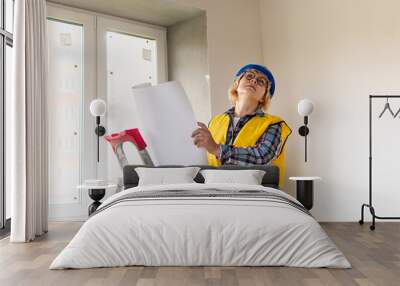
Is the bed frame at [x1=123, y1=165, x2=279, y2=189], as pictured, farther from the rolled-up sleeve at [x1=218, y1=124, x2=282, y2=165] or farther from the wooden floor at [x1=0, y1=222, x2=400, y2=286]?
the wooden floor at [x1=0, y1=222, x2=400, y2=286]

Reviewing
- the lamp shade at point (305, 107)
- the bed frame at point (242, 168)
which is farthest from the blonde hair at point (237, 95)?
the bed frame at point (242, 168)

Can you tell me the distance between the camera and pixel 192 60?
6.20 meters

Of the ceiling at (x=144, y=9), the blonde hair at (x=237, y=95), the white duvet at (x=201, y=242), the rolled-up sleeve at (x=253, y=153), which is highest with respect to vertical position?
the ceiling at (x=144, y=9)

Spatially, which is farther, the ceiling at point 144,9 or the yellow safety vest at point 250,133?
the ceiling at point 144,9

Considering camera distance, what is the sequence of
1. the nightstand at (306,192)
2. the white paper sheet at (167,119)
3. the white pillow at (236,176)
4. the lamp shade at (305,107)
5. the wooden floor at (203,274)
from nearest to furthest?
the wooden floor at (203,274), the white pillow at (236,176), the white paper sheet at (167,119), the nightstand at (306,192), the lamp shade at (305,107)

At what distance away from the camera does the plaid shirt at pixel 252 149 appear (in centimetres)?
487

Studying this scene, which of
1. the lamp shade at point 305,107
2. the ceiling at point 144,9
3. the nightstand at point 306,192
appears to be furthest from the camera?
the ceiling at point 144,9

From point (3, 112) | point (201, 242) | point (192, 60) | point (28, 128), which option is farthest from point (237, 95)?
point (201, 242)

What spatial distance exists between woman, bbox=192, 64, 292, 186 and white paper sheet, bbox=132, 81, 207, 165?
0.13 metres

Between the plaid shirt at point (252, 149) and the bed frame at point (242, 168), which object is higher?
the plaid shirt at point (252, 149)

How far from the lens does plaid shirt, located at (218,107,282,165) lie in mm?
4871

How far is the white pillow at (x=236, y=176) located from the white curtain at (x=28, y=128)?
1.57m

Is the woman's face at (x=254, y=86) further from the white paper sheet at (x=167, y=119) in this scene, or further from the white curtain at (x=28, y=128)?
the white curtain at (x=28, y=128)

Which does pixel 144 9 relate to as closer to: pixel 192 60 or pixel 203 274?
pixel 192 60
